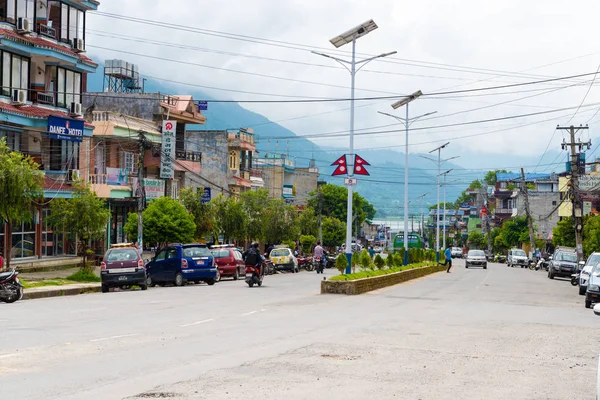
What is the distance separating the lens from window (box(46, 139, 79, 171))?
4488 centimetres

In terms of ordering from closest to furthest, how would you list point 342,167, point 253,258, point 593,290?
1. point 593,290
2. point 253,258
3. point 342,167

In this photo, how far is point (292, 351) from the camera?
1351cm

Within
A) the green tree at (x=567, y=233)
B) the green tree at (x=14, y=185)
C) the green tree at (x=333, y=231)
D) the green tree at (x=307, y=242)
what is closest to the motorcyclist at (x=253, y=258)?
the green tree at (x=14, y=185)

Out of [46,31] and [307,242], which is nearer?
[46,31]

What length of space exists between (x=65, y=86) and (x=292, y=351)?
115ft

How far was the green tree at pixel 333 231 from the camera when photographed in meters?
120

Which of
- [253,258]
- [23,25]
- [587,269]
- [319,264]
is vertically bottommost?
[319,264]

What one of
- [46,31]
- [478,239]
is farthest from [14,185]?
[478,239]

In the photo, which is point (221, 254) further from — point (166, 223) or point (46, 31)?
point (46, 31)

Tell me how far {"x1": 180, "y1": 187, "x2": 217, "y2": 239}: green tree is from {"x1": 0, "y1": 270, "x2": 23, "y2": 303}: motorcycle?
32177 mm

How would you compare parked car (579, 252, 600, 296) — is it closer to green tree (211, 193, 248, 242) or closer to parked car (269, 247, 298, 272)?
parked car (269, 247, 298, 272)

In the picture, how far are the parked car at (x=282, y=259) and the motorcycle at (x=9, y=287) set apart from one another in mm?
31267

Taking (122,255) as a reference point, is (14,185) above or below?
above

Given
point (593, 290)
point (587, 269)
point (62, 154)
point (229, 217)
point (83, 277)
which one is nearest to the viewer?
point (593, 290)
